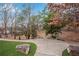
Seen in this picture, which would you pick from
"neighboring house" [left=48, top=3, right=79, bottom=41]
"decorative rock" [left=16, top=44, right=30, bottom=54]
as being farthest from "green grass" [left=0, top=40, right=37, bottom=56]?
"neighboring house" [left=48, top=3, right=79, bottom=41]

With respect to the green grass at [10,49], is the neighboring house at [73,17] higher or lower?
higher

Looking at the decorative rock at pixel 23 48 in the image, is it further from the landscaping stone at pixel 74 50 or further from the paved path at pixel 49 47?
the landscaping stone at pixel 74 50

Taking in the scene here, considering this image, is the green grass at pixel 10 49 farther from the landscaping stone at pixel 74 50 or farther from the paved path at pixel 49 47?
the landscaping stone at pixel 74 50

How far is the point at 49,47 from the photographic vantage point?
1.22 meters

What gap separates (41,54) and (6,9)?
0.38 m

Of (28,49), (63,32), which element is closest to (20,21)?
(28,49)

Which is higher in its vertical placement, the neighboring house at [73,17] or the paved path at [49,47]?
the neighboring house at [73,17]

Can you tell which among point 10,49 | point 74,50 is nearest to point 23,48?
point 10,49

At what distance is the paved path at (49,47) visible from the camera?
122 cm

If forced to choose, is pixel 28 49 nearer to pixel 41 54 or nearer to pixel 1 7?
pixel 41 54

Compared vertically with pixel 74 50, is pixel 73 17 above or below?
above

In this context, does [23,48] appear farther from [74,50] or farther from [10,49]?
[74,50]

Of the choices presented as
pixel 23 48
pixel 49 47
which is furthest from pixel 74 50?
pixel 23 48

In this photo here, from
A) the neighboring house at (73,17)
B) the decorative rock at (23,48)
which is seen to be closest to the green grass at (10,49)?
the decorative rock at (23,48)
